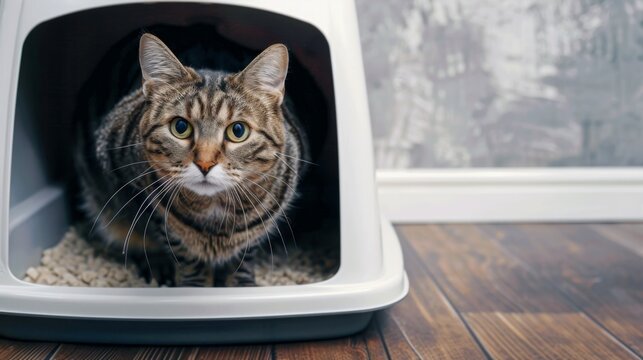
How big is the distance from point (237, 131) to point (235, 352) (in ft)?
1.12

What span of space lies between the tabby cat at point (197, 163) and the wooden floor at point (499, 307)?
0.16 metres

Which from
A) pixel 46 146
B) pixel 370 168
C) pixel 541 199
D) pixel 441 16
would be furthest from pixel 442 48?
pixel 46 146

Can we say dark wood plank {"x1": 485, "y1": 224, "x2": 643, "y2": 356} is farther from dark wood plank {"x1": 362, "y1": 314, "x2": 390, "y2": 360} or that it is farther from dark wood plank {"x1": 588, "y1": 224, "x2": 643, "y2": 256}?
dark wood plank {"x1": 362, "y1": 314, "x2": 390, "y2": 360}

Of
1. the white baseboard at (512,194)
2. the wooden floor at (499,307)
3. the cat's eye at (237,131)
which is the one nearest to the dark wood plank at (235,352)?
the wooden floor at (499,307)

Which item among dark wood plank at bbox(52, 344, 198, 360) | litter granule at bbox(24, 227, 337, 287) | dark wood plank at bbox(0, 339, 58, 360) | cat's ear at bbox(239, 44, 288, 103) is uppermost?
cat's ear at bbox(239, 44, 288, 103)

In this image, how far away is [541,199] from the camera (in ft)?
5.71

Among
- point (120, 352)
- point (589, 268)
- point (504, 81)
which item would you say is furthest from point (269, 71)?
point (504, 81)

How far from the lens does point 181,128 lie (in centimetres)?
93

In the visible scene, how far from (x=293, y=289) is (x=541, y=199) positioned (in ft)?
3.25

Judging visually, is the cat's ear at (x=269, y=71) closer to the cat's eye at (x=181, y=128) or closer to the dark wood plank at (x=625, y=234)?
the cat's eye at (x=181, y=128)

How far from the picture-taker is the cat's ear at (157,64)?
0.90 metres

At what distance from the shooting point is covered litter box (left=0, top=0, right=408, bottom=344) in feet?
3.17

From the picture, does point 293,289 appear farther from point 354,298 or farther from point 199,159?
point 199,159

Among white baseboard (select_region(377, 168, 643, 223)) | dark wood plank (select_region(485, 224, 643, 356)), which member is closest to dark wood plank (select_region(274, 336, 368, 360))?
dark wood plank (select_region(485, 224, 643, 356))
